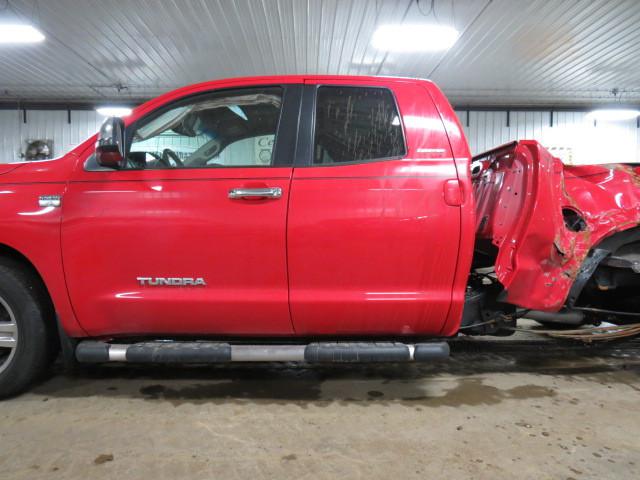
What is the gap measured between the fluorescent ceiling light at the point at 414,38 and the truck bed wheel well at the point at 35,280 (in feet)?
21.4

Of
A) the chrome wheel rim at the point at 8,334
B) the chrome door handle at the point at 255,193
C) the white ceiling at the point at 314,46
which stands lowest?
the chrome wheel rim at the point at 8,334

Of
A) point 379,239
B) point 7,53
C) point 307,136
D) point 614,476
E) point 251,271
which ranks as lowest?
point 614,476

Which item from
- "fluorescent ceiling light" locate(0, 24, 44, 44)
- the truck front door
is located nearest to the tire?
the truck front door

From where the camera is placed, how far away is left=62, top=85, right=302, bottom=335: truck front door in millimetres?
2205

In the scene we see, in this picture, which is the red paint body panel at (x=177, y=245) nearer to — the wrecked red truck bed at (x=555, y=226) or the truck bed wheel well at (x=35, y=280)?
the truck bed wheel well at (x=35, y=280)

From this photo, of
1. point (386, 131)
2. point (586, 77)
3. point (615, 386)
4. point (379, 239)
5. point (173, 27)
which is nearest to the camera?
point (379, 239)

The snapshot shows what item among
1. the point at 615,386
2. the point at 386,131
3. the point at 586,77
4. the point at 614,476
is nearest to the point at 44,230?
the point at 386,131

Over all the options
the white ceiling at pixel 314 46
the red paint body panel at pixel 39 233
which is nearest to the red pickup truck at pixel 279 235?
the red paint body panel at pixel 39 233

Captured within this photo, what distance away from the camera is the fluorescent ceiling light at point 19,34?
6.90 meters

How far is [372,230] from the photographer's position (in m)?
2.20

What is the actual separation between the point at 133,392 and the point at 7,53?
873 centimetres

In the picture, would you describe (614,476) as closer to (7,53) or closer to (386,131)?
(386,131)

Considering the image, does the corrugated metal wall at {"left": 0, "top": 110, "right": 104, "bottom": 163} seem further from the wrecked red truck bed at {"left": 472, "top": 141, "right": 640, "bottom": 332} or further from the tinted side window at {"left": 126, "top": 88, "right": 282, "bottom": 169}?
the wrecked red truck bed at {"left": 472, "top": 141, "right": 640, "bottom": 332}

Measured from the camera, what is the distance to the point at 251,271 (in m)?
2.23
